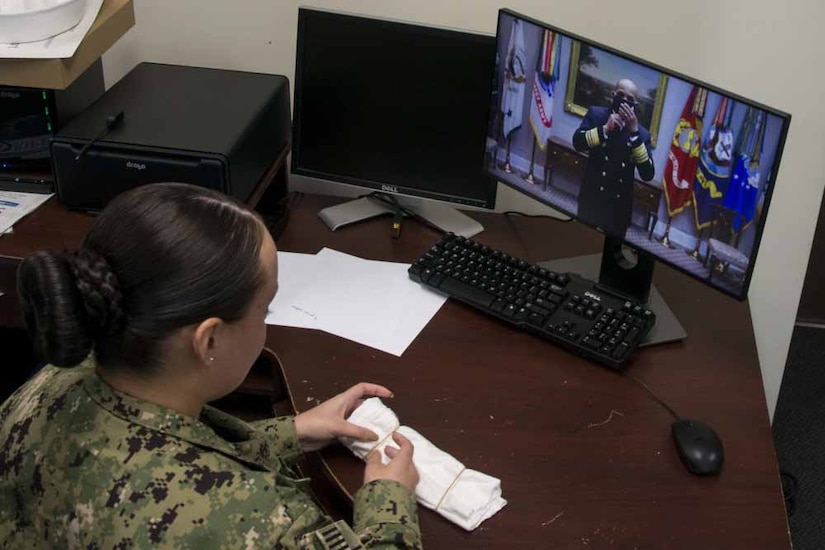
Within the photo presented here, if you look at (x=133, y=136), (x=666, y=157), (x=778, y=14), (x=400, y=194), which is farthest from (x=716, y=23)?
(x=133, y=136)

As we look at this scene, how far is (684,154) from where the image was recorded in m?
1.39

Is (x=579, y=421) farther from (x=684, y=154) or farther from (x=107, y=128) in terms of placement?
(x=107, y=128)

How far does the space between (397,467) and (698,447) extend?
0.42 m

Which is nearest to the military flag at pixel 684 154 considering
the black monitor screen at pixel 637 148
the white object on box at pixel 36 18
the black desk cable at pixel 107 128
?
the black monitor screen at pixel 637 148

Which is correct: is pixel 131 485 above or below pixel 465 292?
above

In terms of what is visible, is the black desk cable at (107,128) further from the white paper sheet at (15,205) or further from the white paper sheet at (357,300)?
the white paper sheet at (357,300)

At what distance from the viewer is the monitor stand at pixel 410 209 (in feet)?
6.11

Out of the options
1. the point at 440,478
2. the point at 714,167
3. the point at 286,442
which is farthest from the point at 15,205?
the point at 714,167

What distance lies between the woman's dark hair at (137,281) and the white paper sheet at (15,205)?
76 cm

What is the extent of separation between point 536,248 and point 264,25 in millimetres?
749

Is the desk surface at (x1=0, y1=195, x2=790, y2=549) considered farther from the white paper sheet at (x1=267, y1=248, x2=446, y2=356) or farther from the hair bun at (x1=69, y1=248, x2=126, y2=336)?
the hair bun at (x1=69, y1=248, x2=126, y2=336)

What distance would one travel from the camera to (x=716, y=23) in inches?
71.2

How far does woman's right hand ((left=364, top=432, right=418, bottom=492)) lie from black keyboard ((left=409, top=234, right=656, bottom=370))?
363 millimetres

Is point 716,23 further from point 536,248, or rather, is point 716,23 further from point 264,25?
point 264,25
